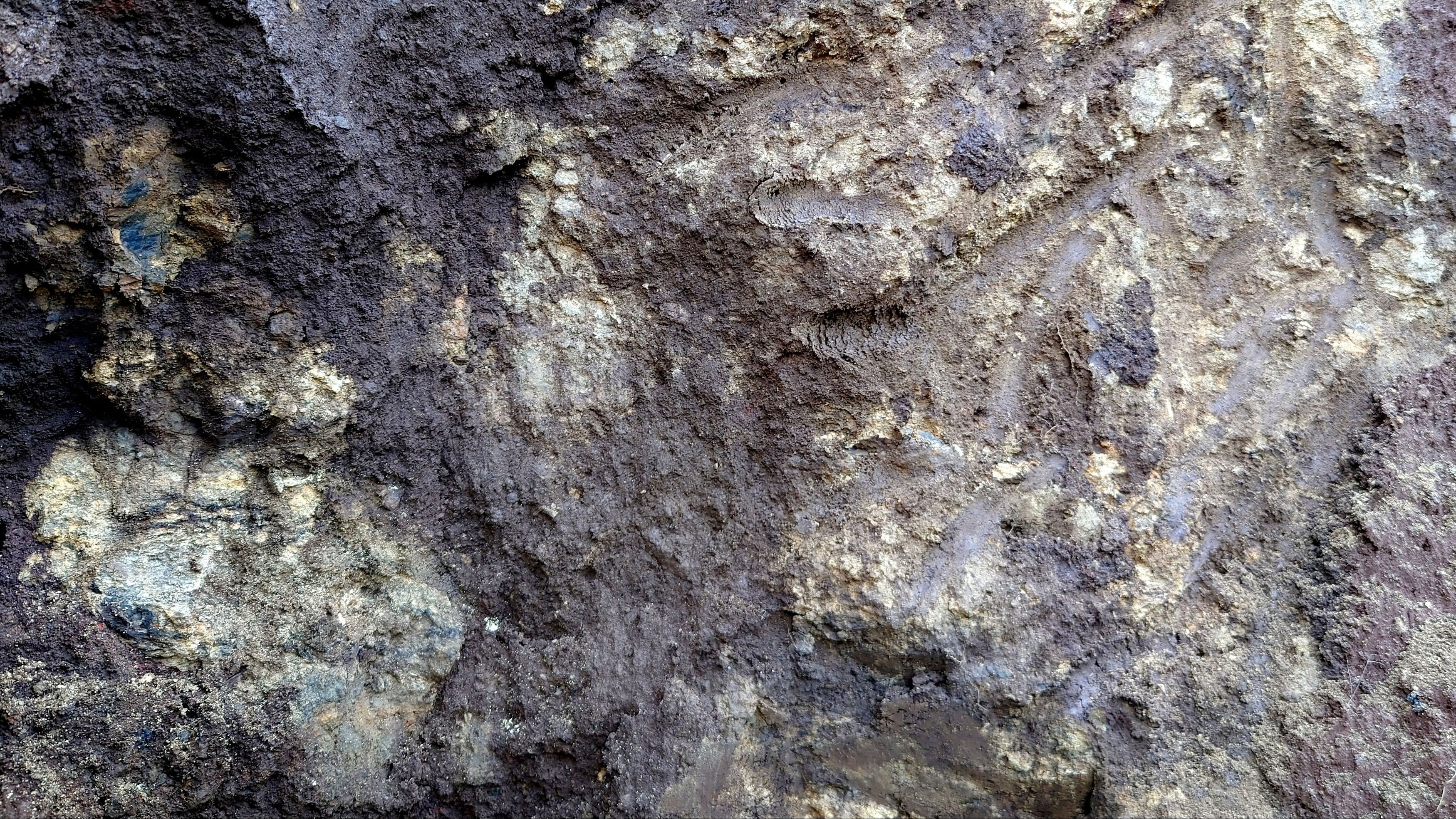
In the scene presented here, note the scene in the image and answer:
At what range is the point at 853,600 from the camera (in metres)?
1.55

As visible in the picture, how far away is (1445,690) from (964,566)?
714 millimetres

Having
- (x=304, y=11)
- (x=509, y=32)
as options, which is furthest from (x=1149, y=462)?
(x=304, y=11)

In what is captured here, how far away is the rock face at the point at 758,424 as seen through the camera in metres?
1.40

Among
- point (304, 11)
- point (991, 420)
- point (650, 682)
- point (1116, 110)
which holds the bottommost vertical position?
point (650, 682)

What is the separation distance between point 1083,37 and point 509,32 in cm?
86

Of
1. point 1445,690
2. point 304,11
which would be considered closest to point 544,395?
point 304,11

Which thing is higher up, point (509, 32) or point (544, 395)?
point (509, 32)

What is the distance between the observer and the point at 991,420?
152 centimetres

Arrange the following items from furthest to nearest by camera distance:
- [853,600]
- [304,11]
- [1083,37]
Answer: [853,600] → [1083,37] → [304,11]

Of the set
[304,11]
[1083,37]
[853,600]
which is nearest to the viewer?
[304,11]

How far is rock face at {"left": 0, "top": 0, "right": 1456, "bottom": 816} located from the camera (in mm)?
1396

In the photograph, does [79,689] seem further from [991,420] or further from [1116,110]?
[1116,110]

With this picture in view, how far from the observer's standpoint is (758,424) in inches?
61.2

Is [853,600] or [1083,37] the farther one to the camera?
[853,600]
